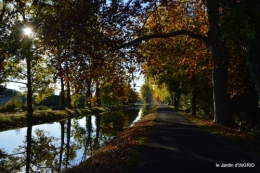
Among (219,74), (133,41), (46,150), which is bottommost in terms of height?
(46,150)

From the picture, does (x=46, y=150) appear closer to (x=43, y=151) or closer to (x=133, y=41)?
(x=43, y=151)

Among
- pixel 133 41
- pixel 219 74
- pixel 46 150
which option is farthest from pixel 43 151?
pixel 219 74

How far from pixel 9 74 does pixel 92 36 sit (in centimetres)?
2504

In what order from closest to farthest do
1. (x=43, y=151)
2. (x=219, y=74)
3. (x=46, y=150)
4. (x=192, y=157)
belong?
1. (x=192, y=157)
2. (x=43, y=151)
3. (x=46, y=150)
4. (x=219, y=74)

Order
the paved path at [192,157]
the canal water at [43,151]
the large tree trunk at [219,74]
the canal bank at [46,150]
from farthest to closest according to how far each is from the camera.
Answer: the large tree trunk at [219,74] < the canal bank at [46,150] < the canal water at [43,151] < the paved path at [192,157]

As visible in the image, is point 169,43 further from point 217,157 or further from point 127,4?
point 217,157

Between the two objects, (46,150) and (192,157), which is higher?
(192,157)

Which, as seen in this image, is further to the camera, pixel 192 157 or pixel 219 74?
pixel 219 74

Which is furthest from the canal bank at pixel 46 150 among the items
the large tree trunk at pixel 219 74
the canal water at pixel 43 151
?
the large tree trunk at pixel 219 74

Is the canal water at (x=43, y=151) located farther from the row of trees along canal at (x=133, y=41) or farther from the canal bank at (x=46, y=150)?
the row of trees along canal at (x=133, y=41)

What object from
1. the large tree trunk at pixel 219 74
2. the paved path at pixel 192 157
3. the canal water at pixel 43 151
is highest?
the large tree trunk at pixel 219 74

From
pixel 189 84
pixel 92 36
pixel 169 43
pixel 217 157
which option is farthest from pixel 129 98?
pixel 189 84

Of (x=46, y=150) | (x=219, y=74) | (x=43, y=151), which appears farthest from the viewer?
(x=219, y=74)

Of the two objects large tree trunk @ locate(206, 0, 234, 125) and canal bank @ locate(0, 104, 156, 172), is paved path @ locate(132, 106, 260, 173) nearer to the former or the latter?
canal bank @ locate(0, 104, 156, 172)
